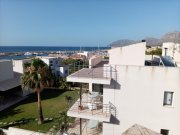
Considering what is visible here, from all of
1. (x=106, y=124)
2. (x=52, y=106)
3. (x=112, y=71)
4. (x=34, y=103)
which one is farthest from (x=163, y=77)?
(x=34, y=103)

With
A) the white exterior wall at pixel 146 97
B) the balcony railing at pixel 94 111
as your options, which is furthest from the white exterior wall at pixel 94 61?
the white exterior wall at pixel 146 97

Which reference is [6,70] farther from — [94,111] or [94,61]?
[94,111]

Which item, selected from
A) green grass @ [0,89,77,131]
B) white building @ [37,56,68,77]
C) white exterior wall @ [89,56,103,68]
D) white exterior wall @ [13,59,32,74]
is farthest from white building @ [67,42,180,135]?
white building @ [37,56,68,77]

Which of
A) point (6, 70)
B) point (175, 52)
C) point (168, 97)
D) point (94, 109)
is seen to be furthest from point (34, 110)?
point (175, 52)

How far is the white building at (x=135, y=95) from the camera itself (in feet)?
49.2

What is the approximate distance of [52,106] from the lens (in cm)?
3344

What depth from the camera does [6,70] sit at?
39156 millimetres

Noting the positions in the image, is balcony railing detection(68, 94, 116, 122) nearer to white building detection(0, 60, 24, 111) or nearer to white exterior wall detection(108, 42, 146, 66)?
white exterior wall detection(108, 42, 146, 66)

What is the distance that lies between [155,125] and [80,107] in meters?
6.81

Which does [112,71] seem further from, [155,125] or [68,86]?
[68,86]

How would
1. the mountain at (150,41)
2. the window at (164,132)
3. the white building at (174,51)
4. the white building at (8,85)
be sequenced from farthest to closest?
the white building at (8,85), the white building at (174,51), the mountain at (150,41), the window at (164,132)

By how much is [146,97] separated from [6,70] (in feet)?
109

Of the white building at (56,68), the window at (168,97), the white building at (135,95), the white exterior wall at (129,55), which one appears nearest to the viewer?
the white building at (135,95)

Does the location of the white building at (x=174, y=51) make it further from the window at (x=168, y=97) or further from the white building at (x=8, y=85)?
the white building at (x=8, y=85)
